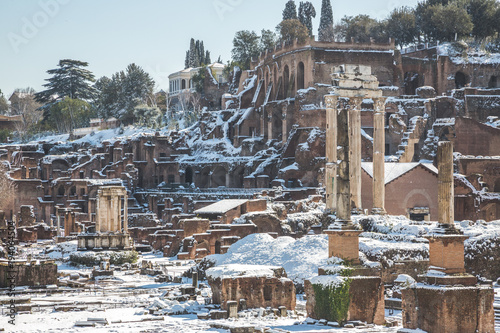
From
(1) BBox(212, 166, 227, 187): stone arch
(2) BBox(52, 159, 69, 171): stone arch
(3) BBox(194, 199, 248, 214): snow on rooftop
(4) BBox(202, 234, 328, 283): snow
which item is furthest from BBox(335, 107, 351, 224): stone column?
(2) BBox(52, 159, 69, 171): stone arch

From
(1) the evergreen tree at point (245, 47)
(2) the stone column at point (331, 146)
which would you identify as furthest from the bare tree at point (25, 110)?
(2) the stone column at point (331, 146)

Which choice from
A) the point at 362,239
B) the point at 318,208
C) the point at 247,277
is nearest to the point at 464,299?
the point at 247,277

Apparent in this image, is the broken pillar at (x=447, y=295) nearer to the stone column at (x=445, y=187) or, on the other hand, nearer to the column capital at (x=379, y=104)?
the stone column at (x=445, y=187)

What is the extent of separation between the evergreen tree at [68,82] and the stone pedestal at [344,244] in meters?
96.3

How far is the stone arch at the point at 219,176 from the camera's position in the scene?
81.5 metres

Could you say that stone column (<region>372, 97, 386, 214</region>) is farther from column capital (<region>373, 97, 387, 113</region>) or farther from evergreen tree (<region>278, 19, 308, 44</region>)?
evergreen tree (<region>278, 19, 308, 44</region>)

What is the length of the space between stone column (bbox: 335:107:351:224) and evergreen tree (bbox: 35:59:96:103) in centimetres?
9453

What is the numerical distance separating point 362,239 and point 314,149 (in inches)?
1408

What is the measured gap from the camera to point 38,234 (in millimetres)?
63875

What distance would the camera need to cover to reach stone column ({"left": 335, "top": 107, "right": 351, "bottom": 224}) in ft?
79.3

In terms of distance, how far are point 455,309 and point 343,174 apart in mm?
6016

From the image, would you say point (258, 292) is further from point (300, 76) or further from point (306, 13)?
point (306, 13)

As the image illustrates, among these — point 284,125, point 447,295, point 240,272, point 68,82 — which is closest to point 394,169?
point 240,272

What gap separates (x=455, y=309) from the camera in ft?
66.3
